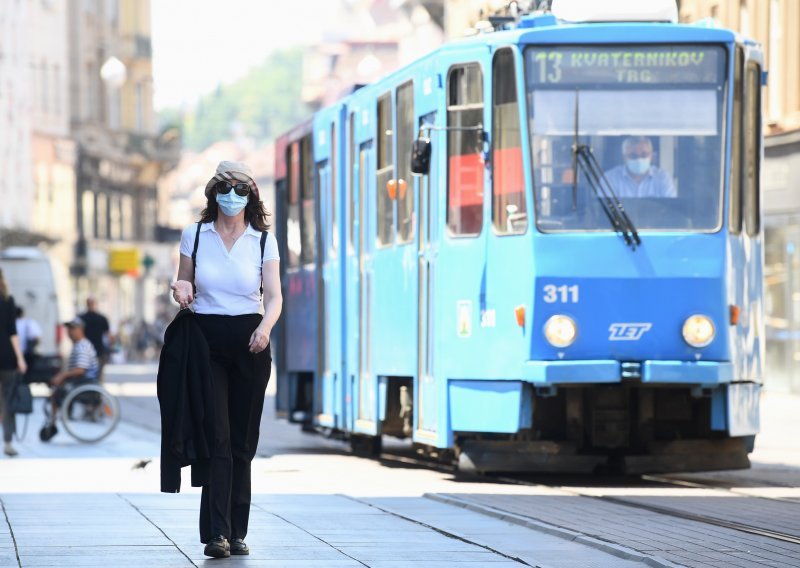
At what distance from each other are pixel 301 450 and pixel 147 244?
2492 inches

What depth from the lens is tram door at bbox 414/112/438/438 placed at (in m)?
17.1

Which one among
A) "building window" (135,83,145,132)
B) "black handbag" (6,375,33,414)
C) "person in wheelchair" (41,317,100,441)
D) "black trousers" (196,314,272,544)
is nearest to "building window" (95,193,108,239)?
"building window" (135,83,145,132)

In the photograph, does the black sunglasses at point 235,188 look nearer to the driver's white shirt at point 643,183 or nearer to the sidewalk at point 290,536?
the sidewalk at point 290,536

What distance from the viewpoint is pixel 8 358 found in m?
20.9

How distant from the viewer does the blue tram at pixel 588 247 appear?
15.9 m

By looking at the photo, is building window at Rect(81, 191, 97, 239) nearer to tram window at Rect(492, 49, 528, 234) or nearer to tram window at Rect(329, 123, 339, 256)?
tram window at Rect(329, 123, 339, 256)

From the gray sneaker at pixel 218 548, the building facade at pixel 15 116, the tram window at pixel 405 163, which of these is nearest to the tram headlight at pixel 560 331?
the tram window at pixel 405 163

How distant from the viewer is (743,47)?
16.4 meters

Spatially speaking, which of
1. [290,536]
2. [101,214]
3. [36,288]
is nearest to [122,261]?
[101,214]

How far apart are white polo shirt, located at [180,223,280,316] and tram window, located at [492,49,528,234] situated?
17.8ft

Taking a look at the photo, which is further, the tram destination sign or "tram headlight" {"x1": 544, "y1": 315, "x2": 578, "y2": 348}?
the tram destination sign

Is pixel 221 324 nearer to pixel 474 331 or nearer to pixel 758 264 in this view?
pixel 474 331

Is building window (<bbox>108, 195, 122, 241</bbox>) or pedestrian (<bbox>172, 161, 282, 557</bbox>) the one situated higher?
building window (<bbox>108, 195, 122, 241</bbox>)

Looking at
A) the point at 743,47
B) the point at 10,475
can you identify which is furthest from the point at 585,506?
the point at 10,475
